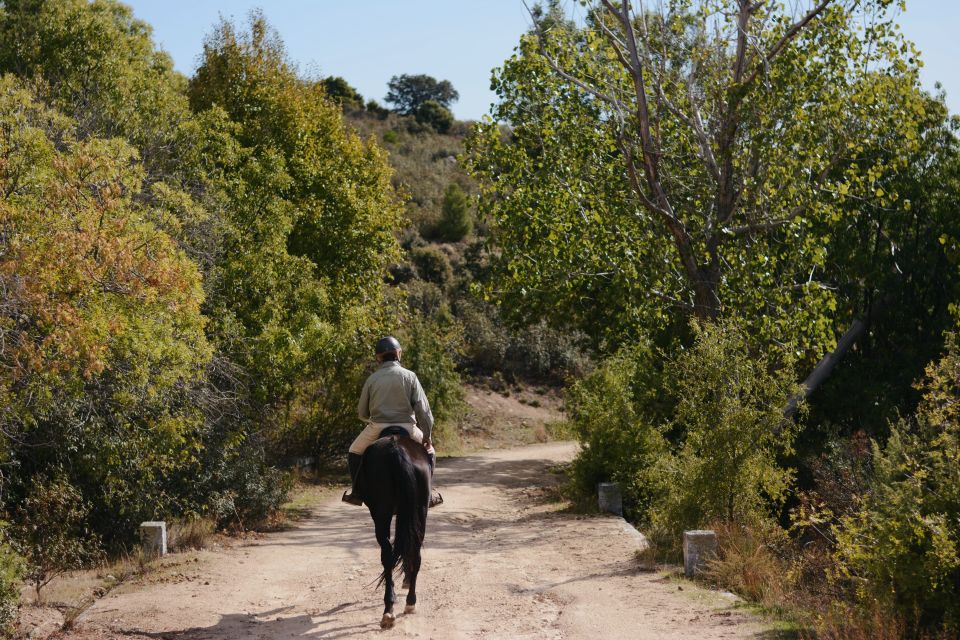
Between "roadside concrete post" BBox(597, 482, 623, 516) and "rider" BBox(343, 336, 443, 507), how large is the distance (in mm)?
7050

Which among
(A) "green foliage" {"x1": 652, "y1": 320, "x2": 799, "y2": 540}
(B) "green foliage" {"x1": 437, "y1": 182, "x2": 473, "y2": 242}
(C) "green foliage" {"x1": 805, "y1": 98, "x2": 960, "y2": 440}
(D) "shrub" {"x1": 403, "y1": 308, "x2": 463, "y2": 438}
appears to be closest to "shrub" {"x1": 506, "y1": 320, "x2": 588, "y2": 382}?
(B) "green foliage" {"x1": 437, "y1": 182, "x2": 473, "y2": 242}

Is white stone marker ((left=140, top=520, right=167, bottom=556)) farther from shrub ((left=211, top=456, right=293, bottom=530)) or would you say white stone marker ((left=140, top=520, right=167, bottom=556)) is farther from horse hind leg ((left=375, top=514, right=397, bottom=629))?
horse hind leg ((left=375, top=514, right=397, bottom=629))

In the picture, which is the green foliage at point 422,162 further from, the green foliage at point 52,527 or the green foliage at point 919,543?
the green foliage at point 919,543

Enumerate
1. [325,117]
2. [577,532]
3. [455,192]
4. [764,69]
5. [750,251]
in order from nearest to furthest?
[577,532]
[764,69]
[750,251]
[325,117]
[455,192]

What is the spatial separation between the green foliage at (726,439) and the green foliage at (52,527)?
7065 millimetres

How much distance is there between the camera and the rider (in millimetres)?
8898

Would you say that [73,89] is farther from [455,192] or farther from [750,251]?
[455,192]

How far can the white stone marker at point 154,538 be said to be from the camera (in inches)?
462

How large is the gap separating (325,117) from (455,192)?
34.7 m

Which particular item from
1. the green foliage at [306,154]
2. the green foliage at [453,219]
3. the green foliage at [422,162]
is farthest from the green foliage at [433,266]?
the green foliage at [306,154]

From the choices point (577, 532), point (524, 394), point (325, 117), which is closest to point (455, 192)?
point (524, 394)

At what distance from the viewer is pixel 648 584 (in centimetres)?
998

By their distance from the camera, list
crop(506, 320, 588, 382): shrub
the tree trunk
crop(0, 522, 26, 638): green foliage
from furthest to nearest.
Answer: crop(506, 320, 588, 382): shrub < the tree trunk < crop(0, 522, 26, 638): green foliage

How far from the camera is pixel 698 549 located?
10156 mm
